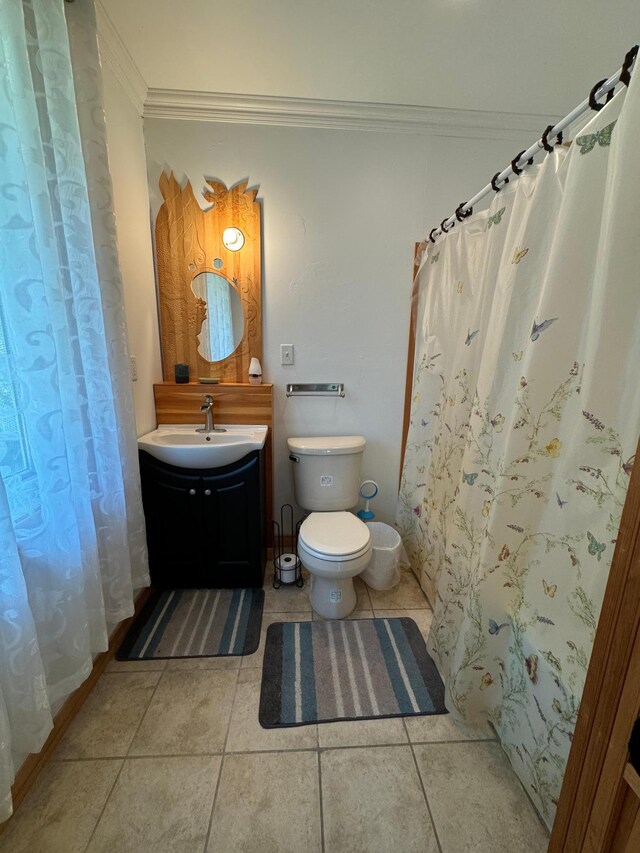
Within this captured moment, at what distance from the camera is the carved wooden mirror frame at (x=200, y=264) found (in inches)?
71.6

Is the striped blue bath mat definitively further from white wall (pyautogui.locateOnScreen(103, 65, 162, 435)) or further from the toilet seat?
white wall (pyautogui.locateOnScreen(103, 65, 162, 435))

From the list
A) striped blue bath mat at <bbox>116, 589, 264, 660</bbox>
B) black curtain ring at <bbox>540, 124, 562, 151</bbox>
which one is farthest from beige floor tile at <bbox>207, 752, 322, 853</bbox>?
black curtain ring at <bbox>540, 124, 562, 151</bbox>

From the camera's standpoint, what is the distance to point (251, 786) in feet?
3.34

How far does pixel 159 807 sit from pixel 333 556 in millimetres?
898

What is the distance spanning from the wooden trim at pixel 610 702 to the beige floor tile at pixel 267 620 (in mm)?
1111

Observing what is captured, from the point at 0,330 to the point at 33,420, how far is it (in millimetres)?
228

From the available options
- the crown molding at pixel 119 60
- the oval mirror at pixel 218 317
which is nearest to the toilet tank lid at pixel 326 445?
the oval mirror at pixel 218 317

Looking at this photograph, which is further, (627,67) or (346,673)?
(346,673)

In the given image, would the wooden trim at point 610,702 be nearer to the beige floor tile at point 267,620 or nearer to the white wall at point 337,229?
the beige floor tile at point 267,620

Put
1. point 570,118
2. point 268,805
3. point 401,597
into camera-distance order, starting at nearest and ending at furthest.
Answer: point 570,118 → point 268,805 → point 401,597

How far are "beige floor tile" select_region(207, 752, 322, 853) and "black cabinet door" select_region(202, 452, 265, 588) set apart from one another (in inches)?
30.8

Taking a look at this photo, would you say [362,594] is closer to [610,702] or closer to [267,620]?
[267,620]

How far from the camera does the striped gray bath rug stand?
4.06ft

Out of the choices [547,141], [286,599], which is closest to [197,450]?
[286,599]
